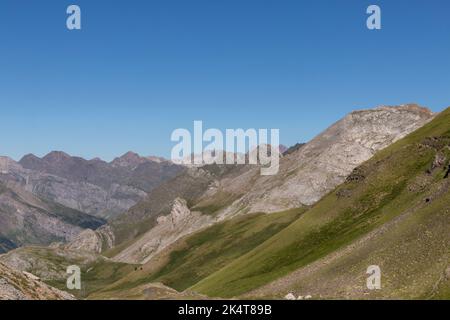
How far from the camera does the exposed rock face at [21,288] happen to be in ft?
174

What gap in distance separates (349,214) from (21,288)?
99.5m

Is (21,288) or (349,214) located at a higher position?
(349,214)

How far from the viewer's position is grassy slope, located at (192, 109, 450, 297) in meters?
119

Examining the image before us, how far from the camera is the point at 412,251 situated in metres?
78.0

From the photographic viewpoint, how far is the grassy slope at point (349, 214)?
119 metres

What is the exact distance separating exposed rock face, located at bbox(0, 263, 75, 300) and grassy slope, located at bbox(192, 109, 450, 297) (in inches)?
2739

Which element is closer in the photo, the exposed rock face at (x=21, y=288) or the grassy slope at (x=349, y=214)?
the exposed rock face at (x=21, y=288)

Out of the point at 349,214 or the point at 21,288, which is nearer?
the point at 21,288

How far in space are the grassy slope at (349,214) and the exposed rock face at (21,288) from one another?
69.6 metres

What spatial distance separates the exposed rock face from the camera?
53.0 metres

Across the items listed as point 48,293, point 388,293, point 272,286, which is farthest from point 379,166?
point 48,293

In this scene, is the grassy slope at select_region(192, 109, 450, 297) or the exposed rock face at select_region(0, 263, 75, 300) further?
the grassy slope at select_region(192, 109, 450, 297)

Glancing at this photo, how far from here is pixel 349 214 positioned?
13738 cm

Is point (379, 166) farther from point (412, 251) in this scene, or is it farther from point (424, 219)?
point (412, 251)
